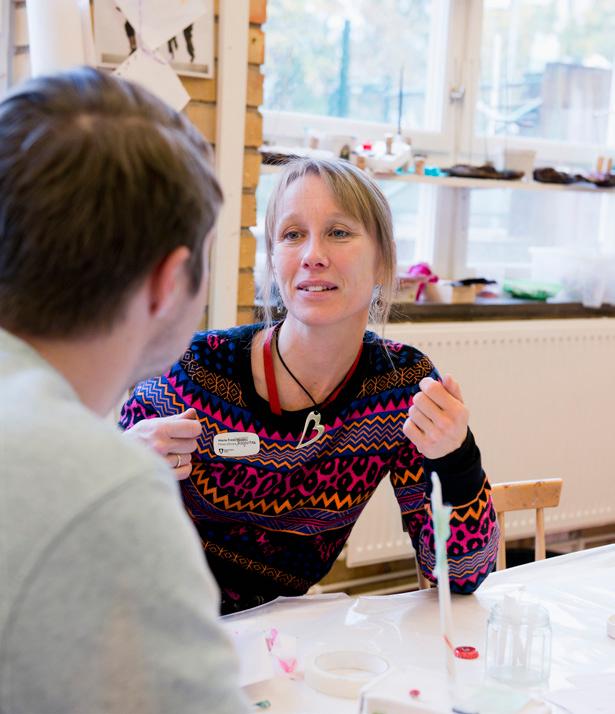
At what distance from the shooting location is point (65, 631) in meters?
0.61

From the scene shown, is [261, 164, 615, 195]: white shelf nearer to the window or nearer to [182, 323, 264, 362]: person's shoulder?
the window

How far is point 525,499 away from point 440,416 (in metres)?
0.58

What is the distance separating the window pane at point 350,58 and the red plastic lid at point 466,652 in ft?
7.11

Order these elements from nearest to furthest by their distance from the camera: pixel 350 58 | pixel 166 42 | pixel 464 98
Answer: pixel 166 42 < pixel 350 58 < pixel 464 98

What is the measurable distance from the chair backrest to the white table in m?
0.28

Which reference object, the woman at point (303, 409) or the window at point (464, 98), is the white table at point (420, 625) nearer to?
the woman at point (303, 409)

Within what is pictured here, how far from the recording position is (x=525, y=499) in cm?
194

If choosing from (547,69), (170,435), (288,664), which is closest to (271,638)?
(288,664)

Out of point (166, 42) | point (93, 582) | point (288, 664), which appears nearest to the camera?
point (93, 582)

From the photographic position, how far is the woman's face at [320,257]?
5.51ft

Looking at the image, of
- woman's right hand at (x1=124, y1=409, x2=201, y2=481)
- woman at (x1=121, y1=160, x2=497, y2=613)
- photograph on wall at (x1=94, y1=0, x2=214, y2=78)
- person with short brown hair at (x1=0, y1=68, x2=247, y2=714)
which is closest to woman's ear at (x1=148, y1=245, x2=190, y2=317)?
person with short brown hair at (x1=0, y1=68, x2=247, y2=714)

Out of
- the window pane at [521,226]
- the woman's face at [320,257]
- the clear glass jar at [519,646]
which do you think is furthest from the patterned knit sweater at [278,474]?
the window pane at [521,226]

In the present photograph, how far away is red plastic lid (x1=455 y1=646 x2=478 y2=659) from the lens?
1271 millimetres

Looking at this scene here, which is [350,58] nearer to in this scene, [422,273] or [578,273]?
[422,273]
